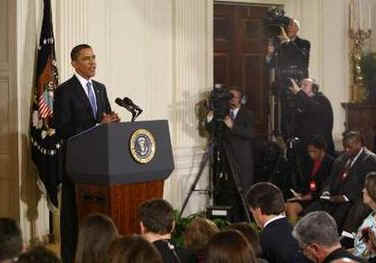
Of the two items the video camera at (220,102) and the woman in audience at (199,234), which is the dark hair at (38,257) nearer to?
the woman in audience at (199,234)

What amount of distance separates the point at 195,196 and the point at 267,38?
203cm

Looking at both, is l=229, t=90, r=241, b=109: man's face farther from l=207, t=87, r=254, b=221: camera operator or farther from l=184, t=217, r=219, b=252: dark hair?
l=184, t=217, r=219, b=252: dark hair

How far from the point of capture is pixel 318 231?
11.7 ft

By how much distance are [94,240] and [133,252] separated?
2.12 feet

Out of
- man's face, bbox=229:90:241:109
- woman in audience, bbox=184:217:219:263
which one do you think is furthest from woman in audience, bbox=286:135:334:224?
woman in audience, bbox=184:217:219:263

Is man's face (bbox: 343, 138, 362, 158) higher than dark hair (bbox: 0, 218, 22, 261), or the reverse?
man's face (bbox: 343, 138, 362, 158)

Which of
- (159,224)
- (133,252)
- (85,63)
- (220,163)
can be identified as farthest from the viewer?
(220,163)

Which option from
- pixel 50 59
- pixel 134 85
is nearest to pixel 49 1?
pixel 50 59

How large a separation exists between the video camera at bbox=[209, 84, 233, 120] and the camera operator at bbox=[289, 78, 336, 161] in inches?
A: 29.7

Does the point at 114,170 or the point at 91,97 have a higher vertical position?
the point at 91,97

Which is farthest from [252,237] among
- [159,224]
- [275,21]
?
[275,21]

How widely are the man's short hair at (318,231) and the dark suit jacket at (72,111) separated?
6.74 feet

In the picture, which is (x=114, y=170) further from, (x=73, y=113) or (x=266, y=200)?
(x=266, y=200)

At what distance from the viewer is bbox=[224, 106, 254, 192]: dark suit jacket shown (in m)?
7.87
